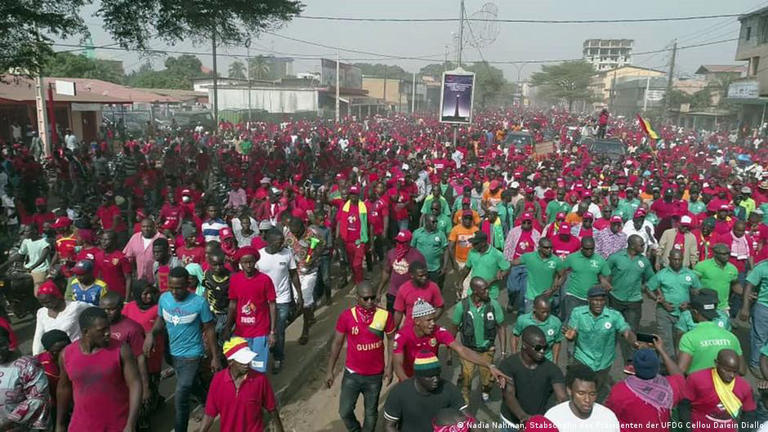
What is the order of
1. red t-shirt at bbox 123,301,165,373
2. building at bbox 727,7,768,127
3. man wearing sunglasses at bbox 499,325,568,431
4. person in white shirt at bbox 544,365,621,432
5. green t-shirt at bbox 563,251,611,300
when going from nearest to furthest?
person in white shirt at bbox 544,365,621,432, man wearing sunglasses at bbox 499,325,568,431, red t-shirt at bbox 123,301,165,373, green t-shirt at bbox 563,251,611,300, building at bbox 727,7,768,127

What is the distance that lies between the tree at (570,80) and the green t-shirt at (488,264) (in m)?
79.6

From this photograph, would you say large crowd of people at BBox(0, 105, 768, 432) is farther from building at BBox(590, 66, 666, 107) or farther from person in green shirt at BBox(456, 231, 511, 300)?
building at BBox(590, 66, 666, 107)

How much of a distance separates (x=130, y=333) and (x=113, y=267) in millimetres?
2242

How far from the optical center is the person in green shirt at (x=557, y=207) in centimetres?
1073

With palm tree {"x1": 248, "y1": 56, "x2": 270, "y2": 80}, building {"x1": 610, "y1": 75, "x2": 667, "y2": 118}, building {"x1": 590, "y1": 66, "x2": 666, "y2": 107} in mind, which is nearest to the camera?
building {"x1": 610, "y1": 75, "x2": 667, "y2": 118}

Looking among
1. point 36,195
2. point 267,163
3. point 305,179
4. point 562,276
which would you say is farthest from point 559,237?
point 36,195

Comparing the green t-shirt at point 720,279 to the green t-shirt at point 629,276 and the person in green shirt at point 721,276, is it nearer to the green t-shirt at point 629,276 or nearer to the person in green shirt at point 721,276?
the person in green shirt at point 721,276

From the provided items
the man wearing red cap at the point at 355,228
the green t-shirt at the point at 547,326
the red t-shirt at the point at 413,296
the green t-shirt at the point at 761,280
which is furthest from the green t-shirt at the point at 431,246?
the green t-shirt at the point at 761,280

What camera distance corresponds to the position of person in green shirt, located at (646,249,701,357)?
20.5ft

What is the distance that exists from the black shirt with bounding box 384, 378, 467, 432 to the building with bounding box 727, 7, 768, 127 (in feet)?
135

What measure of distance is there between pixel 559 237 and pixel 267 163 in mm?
10638

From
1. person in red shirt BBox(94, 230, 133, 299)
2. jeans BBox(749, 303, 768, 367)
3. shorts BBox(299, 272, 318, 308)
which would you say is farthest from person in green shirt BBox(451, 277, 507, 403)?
person in red shirt BBox(94, 230, 133, 299)

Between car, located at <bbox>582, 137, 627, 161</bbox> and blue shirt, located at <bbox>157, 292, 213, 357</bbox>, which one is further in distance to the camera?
car, located at <bbox>582, 137, 627, 161</bbox>

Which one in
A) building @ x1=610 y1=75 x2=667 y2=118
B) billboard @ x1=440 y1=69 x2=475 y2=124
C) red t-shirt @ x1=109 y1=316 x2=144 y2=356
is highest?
building @ x1=610 y1=75 x2=667 y2=118
